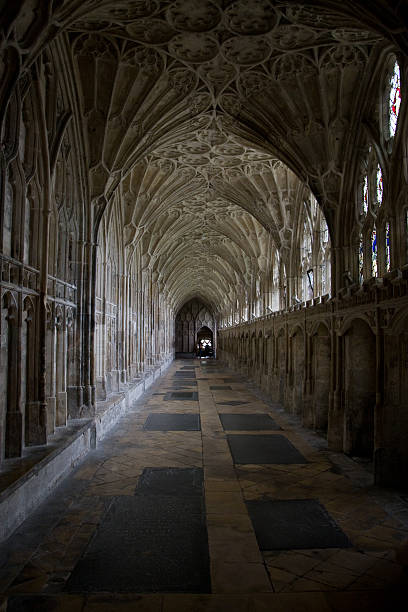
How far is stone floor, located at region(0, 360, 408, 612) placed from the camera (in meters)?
3.97

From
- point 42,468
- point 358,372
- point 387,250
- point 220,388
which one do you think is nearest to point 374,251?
point 387,250

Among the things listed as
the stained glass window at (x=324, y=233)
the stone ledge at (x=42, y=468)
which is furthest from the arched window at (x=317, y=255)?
the stone ledge at (x=42, y=468)

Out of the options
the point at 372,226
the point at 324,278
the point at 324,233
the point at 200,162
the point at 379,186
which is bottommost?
the point at 324,278

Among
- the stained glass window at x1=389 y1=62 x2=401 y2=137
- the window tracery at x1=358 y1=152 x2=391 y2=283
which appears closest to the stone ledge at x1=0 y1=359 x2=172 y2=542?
the window tracery at x1=358 y1=152 x2=391 y2=283

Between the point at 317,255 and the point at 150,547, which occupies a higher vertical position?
the point at 317,255

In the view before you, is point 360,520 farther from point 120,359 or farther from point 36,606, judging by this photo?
point 120,359

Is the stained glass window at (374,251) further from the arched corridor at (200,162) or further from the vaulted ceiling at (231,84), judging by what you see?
the vaulted ceiling at (231,84)

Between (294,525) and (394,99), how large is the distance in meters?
7.54

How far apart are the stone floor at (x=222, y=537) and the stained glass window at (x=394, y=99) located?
6358 millimetres

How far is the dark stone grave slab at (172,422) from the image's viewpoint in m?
11.5

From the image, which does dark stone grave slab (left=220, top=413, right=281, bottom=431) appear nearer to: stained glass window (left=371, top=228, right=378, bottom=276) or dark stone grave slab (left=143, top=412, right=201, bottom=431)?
dark stone grave slab (left=143, top=412, right=201, bottom=431)

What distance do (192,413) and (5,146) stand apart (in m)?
9.44

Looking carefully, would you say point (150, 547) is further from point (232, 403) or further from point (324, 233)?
point (232, 403)

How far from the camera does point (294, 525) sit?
557 cm
